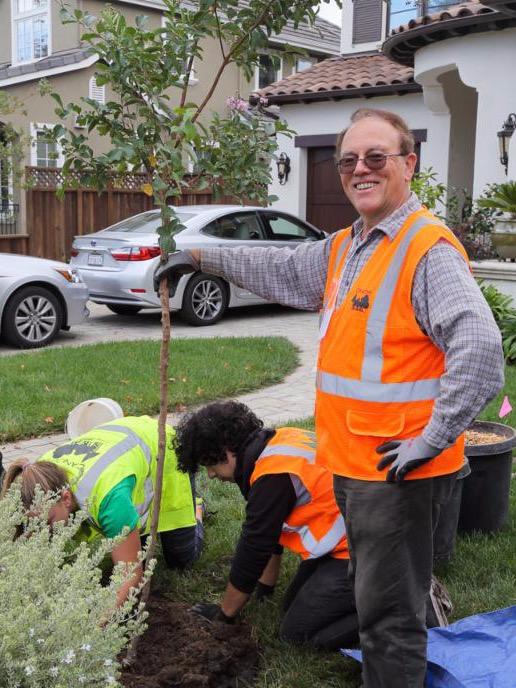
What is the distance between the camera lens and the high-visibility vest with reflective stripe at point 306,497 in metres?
3.26

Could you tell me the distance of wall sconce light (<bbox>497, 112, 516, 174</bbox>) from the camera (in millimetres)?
11070

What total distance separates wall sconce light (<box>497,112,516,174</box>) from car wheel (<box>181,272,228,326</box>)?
13.6ft

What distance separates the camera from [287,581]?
154 inches

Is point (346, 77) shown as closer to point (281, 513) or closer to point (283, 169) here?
point (283, 169)

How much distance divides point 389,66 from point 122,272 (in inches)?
301

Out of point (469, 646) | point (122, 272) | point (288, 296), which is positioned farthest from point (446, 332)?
point (122, 272)

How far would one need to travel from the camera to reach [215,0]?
9.84ft

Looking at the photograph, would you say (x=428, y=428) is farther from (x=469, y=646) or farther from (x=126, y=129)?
(x=126, y=129)

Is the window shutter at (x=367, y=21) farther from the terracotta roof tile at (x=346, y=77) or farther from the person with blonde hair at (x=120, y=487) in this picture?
the person with blonde hair at (x=120, y=487)

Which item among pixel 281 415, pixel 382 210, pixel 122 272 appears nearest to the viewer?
pixel 382 210

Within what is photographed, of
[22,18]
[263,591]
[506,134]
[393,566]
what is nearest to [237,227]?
[506,134]

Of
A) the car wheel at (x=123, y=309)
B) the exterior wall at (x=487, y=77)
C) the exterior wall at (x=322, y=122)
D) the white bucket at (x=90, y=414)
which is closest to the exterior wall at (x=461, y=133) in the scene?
the exterior wall at (x=322, y=122)

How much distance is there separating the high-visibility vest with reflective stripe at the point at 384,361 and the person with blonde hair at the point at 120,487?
3.45ft

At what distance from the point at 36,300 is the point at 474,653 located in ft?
24.4
